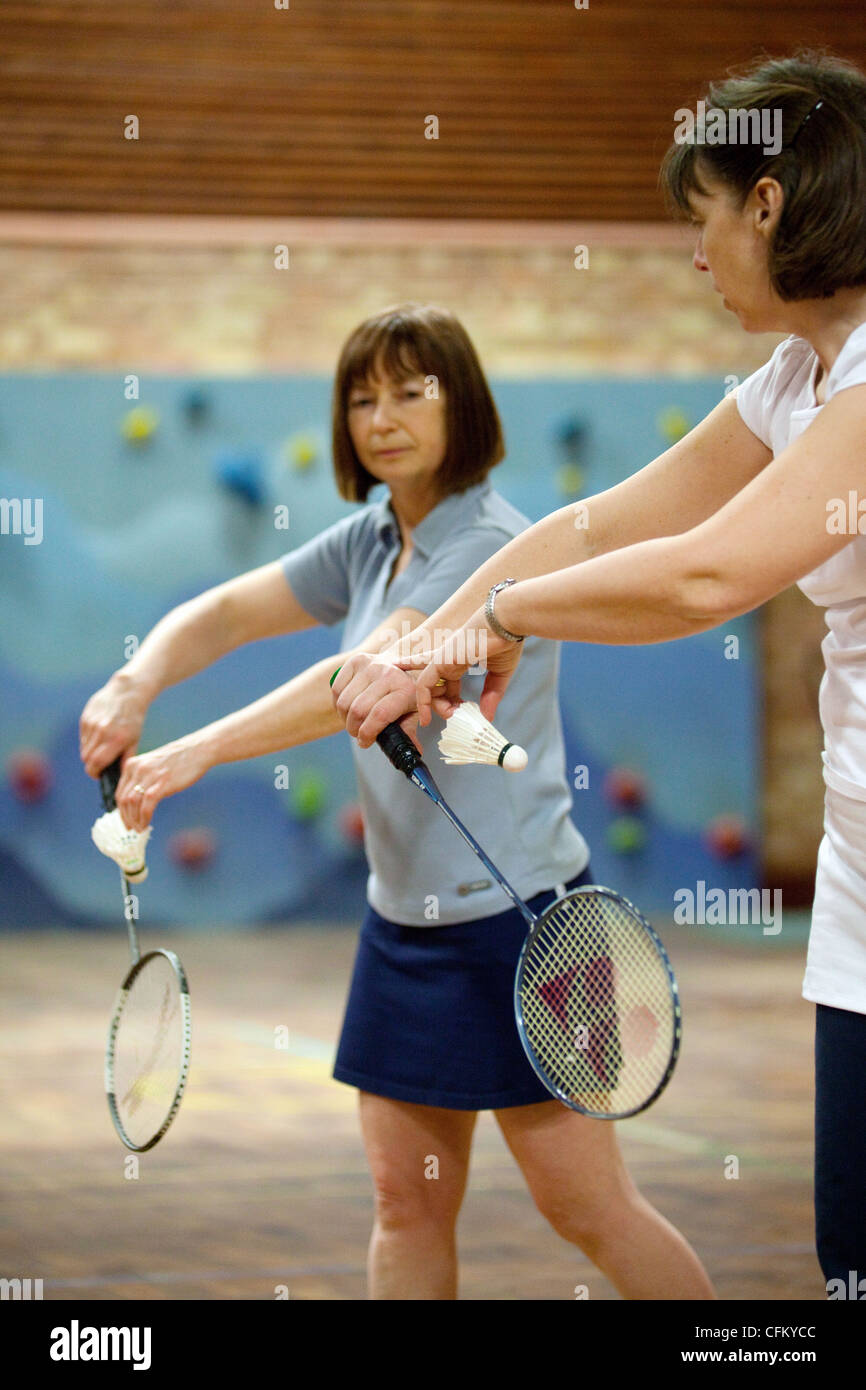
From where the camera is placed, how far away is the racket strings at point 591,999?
1.73 metres

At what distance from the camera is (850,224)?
1382mm

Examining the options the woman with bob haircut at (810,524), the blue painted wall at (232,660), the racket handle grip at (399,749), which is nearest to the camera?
the woman with bob haircut at (810,524)

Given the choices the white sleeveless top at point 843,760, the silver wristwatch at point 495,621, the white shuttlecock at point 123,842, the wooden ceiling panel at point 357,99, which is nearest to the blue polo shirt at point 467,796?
the white shuttlecock at point 123,842

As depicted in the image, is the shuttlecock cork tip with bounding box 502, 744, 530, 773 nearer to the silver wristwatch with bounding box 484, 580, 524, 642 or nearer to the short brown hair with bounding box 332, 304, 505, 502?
the silver wristwatch with bounding box 484, 580, 524, 642

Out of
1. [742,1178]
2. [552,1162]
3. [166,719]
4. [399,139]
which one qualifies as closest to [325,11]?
[399,139]

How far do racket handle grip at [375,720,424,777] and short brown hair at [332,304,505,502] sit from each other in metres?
0.59

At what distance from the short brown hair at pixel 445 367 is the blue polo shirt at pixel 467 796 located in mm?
45

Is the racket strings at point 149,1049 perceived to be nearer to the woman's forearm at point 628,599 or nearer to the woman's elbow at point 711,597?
the woman's forearm at point 628,599

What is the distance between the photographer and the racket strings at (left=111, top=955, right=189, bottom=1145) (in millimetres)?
1952

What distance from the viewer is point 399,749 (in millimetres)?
1730

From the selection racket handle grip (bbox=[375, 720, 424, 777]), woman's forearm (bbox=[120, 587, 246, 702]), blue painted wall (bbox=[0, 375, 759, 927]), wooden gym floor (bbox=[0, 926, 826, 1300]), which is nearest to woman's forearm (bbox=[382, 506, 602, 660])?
racket handle grip (bbox=[375, 720, 424, 777])

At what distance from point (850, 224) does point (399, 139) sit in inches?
229

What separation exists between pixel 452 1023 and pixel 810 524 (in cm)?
102

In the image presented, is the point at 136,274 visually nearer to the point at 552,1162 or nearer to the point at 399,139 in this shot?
the point at 399,139
